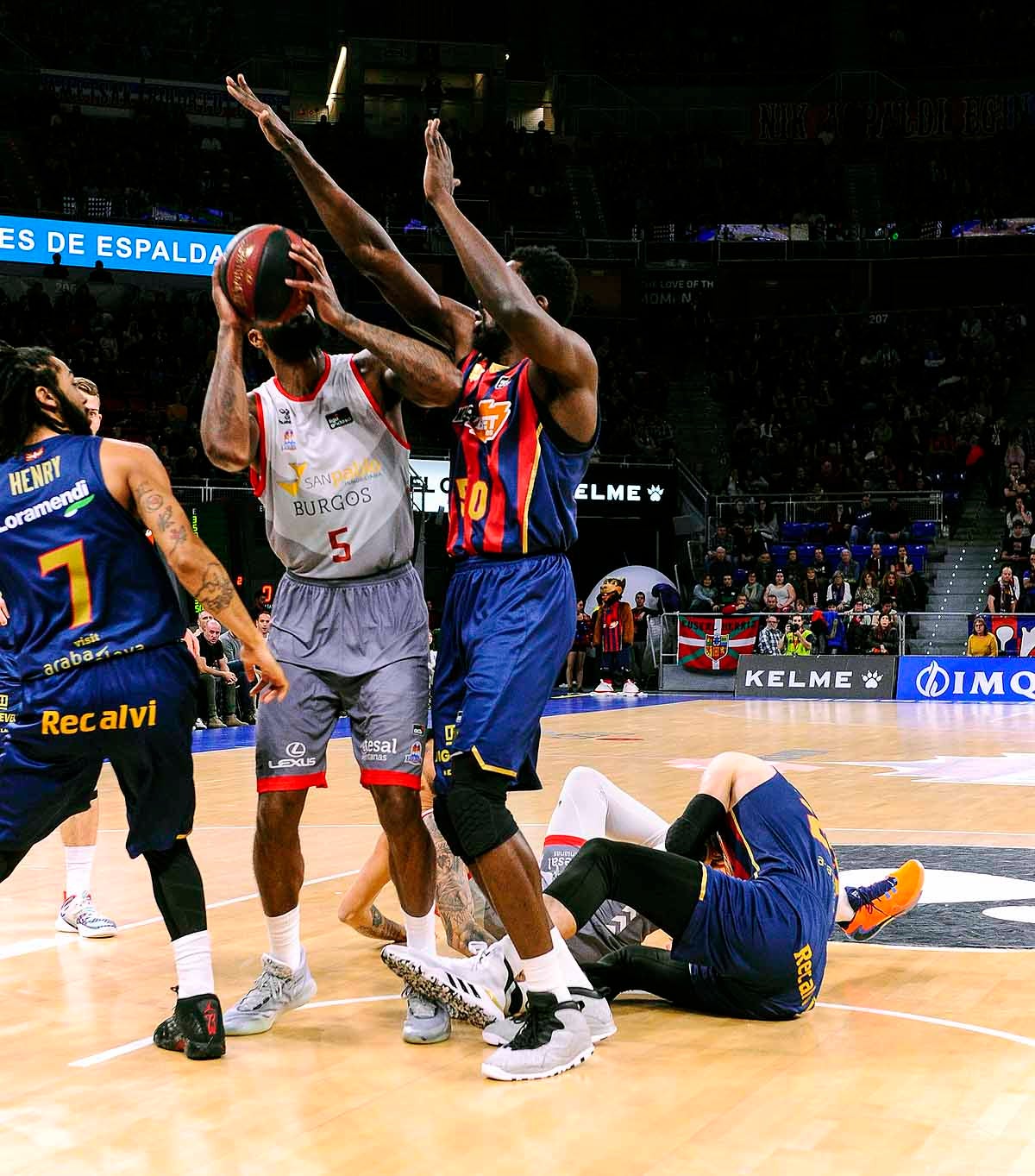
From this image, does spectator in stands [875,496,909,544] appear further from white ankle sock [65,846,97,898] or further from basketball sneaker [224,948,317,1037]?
basketball sneaker [224,948,317,1037]

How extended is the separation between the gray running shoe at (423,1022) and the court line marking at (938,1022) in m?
1.15

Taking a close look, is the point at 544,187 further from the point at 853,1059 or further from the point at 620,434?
the point at 853,1059

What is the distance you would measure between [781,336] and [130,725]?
2813 cm

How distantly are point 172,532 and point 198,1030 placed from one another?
4.41 feet

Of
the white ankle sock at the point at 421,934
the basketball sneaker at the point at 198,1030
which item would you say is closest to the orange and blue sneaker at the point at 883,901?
the white ankle sock at the point at 421,934

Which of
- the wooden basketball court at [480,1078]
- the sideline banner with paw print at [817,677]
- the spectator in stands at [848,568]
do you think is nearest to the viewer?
the wooden basketball court at [480,1078]

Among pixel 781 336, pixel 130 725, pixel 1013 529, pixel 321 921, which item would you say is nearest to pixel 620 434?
pixel 781 336

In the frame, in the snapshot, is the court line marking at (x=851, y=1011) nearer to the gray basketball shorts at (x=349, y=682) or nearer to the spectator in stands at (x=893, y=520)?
the gray basketball shorts at (x=349, y=682)

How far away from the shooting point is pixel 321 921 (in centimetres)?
550

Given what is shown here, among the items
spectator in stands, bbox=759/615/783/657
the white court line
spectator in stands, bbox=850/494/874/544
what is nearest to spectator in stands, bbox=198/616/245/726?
the white court line

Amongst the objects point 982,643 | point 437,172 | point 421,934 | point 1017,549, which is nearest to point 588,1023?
point 421,934

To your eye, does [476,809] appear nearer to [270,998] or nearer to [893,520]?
[270,998]

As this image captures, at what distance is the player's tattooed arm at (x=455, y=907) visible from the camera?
4953mm

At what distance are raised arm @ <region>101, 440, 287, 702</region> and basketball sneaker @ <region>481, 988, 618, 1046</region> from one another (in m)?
1.15
